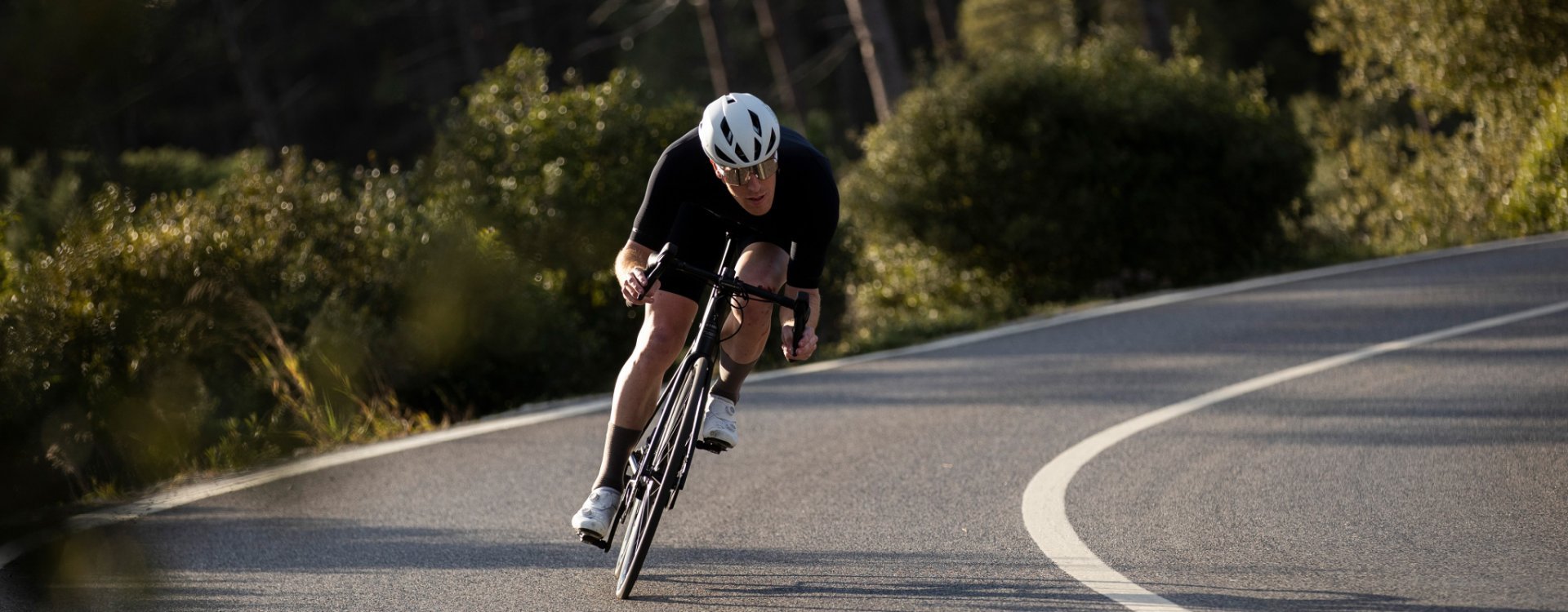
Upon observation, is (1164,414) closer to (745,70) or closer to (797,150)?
(797,150)

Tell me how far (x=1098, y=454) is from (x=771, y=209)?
9.05 ft

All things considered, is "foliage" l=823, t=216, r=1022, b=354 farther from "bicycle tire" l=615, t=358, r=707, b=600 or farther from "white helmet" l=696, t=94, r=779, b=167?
"white helmet" l=696, t=94, r=779, b=167


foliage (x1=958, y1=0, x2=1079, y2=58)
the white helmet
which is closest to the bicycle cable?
the white helmet

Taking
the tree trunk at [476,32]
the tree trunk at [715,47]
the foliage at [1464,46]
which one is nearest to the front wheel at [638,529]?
the foliage at [1464,46]

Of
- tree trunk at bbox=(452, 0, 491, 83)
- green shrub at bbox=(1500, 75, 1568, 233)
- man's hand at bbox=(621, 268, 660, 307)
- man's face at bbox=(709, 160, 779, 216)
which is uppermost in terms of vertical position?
tree trunk at bbox=(452, 0, 491, 83)

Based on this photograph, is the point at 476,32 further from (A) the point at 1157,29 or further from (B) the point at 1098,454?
(B) the point at 1098,454

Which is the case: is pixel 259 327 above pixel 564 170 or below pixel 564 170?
below

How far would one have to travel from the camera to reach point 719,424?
5465mm

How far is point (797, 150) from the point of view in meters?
5.55

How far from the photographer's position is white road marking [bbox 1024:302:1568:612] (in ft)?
16.8

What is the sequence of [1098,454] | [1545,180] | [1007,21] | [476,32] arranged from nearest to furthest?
1. [1098,454]
2. [1545,180]
3. [476,32]
4. [1007,21]

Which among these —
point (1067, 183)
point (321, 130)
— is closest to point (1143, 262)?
point (1067, 183)

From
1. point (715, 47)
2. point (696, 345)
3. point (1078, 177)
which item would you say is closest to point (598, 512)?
point (696, 345)

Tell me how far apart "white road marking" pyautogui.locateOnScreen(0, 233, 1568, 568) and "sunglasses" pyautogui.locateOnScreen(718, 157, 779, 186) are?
12.8 ft
